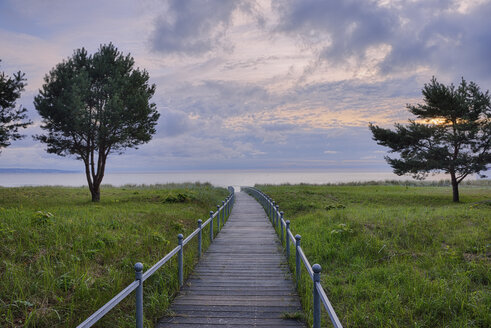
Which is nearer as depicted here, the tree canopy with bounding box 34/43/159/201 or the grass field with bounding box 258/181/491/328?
the grass field with bounding box 258/181/491/328

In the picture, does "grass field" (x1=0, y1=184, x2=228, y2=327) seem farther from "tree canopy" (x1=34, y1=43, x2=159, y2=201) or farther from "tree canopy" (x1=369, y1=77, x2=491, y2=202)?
"tree canopy" (x1=369, y1=77, x2=491, y2=202)

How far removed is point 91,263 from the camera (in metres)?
6.12

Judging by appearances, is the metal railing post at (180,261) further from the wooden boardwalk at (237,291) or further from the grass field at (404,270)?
the grass field at (404,270)

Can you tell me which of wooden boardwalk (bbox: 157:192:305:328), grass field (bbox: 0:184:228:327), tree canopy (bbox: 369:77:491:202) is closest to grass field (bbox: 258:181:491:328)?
wooden boardwalk (bbox: 157:192:305:328)

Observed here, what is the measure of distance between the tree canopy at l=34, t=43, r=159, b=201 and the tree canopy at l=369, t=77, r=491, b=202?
20761 millimetres

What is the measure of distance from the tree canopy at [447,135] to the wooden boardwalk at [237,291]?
66.8 feet

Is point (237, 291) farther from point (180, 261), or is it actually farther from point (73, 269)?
point (73, 269)

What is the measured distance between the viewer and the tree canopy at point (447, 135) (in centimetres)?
2305

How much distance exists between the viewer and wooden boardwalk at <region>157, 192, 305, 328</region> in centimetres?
464

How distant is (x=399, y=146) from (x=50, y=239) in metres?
26.2

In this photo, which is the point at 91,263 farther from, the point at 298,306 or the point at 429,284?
the point at 429,284

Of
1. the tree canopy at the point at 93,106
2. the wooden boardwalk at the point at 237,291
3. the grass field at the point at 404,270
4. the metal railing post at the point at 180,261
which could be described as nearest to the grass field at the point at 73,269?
the metal railing post at the point at 180,261

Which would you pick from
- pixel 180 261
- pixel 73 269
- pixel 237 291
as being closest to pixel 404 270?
pixel 237 291

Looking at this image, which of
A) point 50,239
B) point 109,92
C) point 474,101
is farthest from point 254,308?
point 474,101
